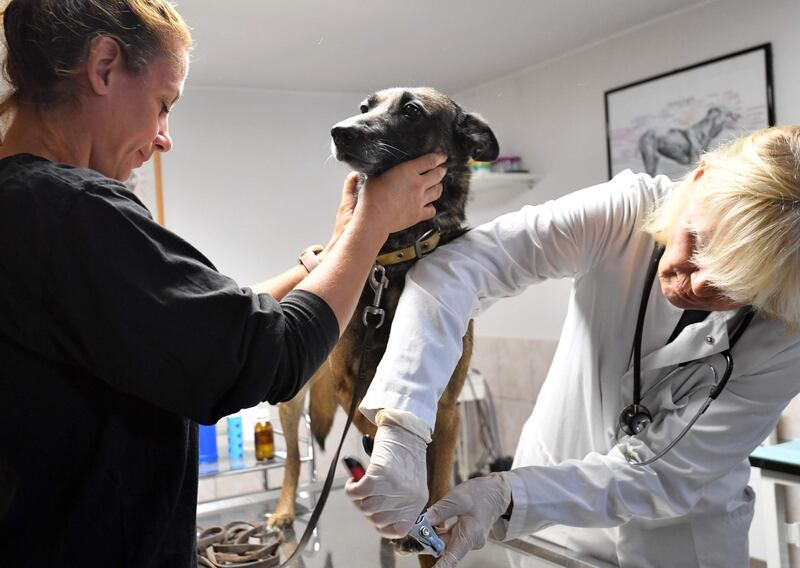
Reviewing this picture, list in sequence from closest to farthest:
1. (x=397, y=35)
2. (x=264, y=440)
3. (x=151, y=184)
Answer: (x=397, y=35)
(x=264, y=440)
(x=151, y=184)

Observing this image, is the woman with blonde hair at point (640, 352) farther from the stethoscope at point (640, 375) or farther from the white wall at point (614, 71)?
the white wall at point (614, 71)

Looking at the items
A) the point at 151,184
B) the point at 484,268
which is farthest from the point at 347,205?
the point at 151,184

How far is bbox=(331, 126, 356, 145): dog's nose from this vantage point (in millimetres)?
931

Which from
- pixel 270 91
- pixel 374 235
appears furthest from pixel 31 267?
pixel 270 91

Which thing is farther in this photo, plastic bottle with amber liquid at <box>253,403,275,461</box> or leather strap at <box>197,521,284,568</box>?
plastic bottle with amber liquid at <box>253,403,275,461</box>

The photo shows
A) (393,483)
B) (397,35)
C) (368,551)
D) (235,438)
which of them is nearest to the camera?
(393,483)

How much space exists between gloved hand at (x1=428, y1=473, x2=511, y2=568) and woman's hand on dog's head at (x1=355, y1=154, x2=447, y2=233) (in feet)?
1.19

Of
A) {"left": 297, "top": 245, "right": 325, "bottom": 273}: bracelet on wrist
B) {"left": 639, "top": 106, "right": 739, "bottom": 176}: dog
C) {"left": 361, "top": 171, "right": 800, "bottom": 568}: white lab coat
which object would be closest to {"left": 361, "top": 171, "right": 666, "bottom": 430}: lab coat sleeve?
{"left": 361, "top": 171, "right": 800, "bottom": 568}: white lab coat

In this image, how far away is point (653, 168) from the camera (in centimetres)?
264

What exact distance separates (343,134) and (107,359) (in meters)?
0.44

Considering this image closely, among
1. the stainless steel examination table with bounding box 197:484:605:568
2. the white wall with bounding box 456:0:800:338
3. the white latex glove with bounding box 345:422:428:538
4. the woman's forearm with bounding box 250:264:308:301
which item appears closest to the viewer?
the white latex glove with bounding box 345:422:428:538

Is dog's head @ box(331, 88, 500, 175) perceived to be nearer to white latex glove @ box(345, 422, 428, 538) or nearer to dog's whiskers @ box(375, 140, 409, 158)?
dog's whiskers @ box(375, 140, 409, 158)

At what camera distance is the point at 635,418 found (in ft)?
3.40

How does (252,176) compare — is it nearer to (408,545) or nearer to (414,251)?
(414,251)
